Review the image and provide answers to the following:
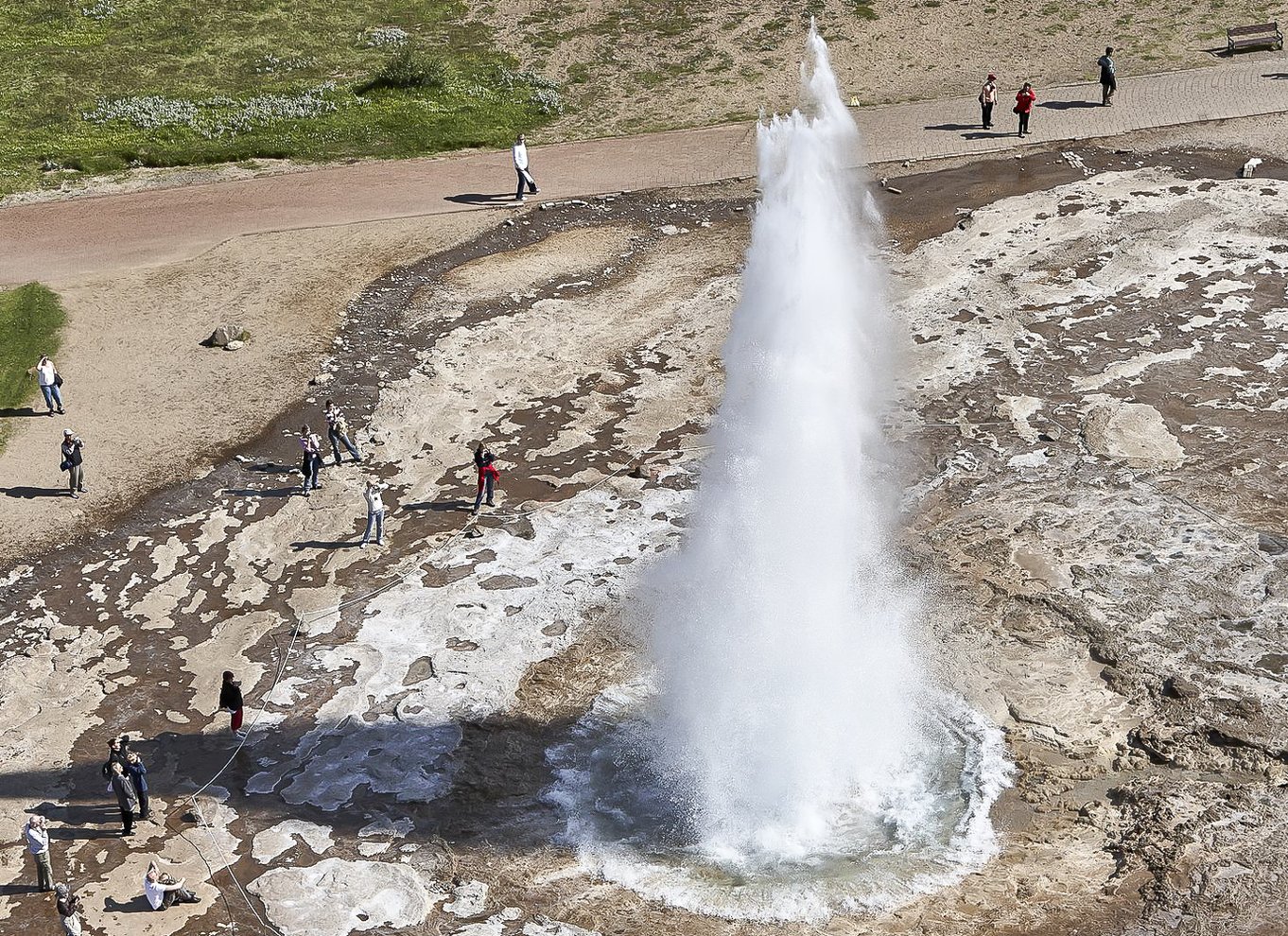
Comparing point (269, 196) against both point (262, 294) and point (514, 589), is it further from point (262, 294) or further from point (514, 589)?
point (514, 589)

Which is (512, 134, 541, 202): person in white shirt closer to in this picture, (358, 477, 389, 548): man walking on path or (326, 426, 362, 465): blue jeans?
(326, 426, 362, 465): blue jeans

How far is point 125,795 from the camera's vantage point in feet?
58.3

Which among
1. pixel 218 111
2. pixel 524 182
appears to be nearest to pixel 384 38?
pixel 218 111

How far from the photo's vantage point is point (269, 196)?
119 ft

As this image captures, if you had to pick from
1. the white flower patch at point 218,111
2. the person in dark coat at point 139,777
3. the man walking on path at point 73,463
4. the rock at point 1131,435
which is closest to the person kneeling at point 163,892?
the person in dark coat at point 139,777

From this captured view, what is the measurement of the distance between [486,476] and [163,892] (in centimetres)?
937

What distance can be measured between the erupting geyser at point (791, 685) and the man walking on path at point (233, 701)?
455cm

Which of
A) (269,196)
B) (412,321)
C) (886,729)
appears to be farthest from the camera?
(269,196)

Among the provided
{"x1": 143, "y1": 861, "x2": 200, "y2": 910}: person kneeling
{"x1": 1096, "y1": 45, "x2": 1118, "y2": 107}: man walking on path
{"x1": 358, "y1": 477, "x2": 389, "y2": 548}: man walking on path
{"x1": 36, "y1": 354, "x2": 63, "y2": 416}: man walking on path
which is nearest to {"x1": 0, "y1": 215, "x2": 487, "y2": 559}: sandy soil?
{"x1": 36, "y1": 354, "x2": 63, "y2": 416}: man walking on path

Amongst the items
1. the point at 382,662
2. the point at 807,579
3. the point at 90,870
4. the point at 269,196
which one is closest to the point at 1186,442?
the point at 807,579

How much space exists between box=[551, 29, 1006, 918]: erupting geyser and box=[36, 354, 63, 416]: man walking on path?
13.4 metres

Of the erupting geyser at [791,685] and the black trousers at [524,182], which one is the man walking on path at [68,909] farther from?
the black trousers at [524,182]

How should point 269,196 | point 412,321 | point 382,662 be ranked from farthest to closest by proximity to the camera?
1. point 269,196
2. point 412,321
3. point 382,662

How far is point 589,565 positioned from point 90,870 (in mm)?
8608
